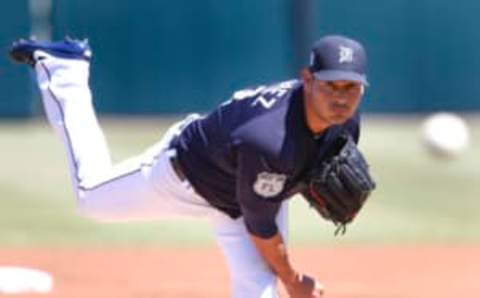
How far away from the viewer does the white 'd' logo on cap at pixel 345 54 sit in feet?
20.1

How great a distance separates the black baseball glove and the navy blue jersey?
0.21ft

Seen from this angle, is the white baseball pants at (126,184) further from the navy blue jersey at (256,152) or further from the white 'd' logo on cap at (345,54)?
the white 'd' logo on cap at (345,54)

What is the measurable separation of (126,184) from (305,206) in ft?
19.1

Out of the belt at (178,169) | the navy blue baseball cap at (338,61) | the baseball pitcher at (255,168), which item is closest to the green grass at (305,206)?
the baseball pitcher at (255,168)

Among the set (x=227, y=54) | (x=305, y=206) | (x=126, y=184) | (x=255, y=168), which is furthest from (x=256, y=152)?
(x=227, y=54)

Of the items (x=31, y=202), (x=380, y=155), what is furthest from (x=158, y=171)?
(x=380, y=155)

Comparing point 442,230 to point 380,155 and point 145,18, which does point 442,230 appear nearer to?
point 380,155

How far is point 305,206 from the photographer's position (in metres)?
12.7

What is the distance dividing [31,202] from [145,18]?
254 inches

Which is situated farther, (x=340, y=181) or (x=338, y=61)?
(x=340, y=181)

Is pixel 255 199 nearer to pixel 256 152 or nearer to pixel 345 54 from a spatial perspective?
pixel 256 152

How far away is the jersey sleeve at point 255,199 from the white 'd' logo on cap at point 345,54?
545mm

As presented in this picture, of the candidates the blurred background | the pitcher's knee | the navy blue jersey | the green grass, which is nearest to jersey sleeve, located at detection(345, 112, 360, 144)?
the navy blue jersey

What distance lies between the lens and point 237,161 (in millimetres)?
6379
